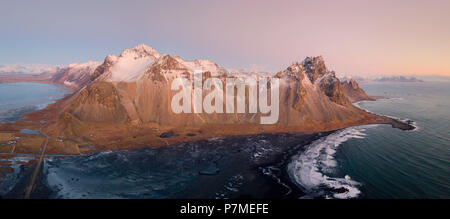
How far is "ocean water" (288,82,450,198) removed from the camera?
6127 centimetres

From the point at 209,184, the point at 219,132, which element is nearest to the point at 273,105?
the point at 219,132

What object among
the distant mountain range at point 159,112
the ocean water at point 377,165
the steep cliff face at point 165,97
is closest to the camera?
the ocean water at point 377,165

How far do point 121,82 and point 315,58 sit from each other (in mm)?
181082

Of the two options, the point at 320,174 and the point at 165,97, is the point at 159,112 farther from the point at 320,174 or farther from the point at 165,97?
the point at 320,174

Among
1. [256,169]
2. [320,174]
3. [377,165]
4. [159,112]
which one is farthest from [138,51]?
[377,165]

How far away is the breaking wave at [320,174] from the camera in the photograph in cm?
6128

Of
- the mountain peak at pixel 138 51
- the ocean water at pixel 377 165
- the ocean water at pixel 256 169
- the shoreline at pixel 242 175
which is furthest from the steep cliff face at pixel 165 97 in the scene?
the shoreline at pixel 242 175

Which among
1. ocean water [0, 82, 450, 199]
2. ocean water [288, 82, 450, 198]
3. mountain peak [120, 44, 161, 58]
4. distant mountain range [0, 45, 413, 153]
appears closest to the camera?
ocean water [288, 82, 450, 198]

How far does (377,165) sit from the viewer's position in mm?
77812

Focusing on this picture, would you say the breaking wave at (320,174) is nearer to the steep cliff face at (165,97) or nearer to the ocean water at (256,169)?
the ocean water at (256,169)

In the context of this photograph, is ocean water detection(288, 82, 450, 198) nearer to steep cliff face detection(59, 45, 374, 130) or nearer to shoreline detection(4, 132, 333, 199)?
shoreline detection(4, 132, 333, 199)

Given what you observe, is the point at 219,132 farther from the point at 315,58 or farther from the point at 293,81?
the point at 315,58

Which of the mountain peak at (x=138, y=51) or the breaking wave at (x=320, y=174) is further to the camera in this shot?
the mountain peak at (x=138, y=51)

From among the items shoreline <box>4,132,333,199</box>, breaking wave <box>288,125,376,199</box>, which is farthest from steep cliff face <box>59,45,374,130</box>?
breaking wave <box>288,125,376,199</box>
